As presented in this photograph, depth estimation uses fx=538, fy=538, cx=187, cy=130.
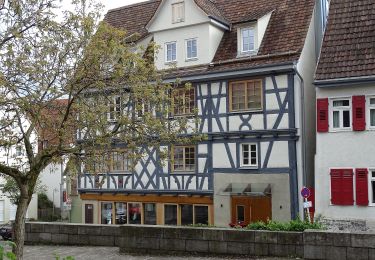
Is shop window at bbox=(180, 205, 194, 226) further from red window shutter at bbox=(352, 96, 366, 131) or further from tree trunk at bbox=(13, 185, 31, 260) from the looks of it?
tree trunk at bbox=(13, 185, 31, 260)

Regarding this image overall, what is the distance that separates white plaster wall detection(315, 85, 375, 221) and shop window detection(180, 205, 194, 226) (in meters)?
6.15

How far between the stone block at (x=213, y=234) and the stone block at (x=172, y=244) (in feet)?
2.44

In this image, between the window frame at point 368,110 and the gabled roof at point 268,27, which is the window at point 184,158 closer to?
the gabled roof at point 268,27

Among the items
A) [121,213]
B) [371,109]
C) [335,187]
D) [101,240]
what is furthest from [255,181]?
[101,240]

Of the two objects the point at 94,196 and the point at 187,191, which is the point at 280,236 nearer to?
the point at 187,191

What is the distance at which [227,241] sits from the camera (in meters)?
14.5

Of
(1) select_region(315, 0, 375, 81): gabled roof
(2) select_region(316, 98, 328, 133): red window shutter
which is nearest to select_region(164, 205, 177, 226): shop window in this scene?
(2) select_region(316, 98, 328, 133): red window shutter

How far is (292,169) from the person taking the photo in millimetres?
22125

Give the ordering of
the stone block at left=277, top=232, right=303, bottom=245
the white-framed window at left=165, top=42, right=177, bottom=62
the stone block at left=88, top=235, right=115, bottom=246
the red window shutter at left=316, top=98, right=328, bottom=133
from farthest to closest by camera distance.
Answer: the white-framed window at left=165, top=42, right=177, bottom=62 → the red window shutter at left=316, top=98, right=328, bottom=133 → the stone block at left=88, top=235, right=115, bottom=246 → the stone block at left=277, top=232, right=303, bottom=245

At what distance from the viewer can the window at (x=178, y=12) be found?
25812 mm

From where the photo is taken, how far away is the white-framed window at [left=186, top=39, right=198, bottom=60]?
83.5 ft

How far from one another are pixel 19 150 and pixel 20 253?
2574 mm

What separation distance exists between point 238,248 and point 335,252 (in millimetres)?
Answer: 2648

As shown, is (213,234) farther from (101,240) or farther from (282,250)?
(101,240)
